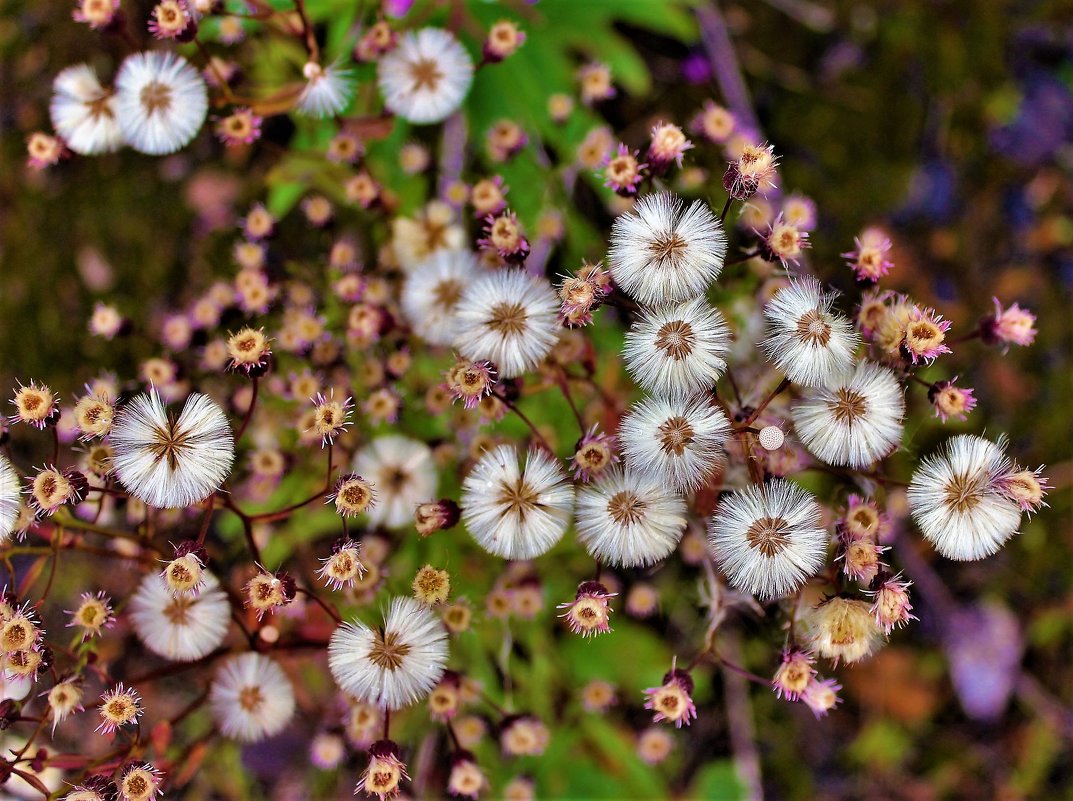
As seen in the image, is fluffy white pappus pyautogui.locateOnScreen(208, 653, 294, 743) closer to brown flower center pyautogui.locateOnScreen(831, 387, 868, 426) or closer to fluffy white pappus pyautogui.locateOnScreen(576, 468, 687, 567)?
fluffy white pappus pyautogui.locateOnScreen(576, 468, 687, 567)

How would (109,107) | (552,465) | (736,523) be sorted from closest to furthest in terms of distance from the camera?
1. (736,523)
2. (552,465)
3. (109,107)

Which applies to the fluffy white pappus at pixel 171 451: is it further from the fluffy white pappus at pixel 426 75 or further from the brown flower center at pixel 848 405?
the brown flower center at pixel 848 405

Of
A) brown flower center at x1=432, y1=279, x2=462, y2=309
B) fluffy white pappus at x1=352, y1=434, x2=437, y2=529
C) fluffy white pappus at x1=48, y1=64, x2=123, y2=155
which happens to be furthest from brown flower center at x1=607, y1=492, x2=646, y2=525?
fluffy white pappus at x1=48, y1=64, x2=123, y2=155

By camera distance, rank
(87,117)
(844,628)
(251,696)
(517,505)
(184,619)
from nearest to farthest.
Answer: (844,628), (517,505), (184,619), (251,696), (87,117)

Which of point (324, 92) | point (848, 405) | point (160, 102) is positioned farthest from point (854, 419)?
point (160, 102)

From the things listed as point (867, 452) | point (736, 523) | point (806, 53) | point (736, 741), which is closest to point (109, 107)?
point (736, 523)

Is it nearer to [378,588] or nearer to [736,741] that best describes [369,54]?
[378,588]

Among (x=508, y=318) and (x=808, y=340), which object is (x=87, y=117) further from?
A: (x=808, y=340)
